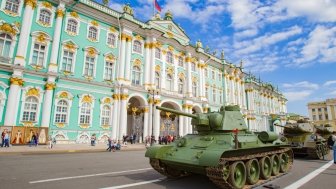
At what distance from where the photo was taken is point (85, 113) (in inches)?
814

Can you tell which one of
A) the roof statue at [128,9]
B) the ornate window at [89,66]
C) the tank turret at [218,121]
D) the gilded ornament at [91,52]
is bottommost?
the tank turret at [218,121]

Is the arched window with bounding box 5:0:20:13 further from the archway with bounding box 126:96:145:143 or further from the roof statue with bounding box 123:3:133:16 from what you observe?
the archway with bounding box 126:96:145:143

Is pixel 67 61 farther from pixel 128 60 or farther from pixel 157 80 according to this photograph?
pixel 157 80

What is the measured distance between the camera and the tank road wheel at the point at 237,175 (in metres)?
5.77

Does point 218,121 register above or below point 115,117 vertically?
below

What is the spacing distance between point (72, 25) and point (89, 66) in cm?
415

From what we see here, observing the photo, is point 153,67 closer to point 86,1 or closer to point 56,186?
point 86,1

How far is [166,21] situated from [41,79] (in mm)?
17396

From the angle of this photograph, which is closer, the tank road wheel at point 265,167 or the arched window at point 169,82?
the tank road wheel at point 265,167

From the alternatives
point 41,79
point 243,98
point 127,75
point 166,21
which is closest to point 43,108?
point 41,79

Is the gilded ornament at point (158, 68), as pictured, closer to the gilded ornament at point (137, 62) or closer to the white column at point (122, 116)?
the gilded ornament at point (137, 62)

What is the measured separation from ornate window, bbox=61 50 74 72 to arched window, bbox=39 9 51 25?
9.61 feet

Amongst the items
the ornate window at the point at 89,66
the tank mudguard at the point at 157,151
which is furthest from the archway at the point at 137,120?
the tank mudguard at the point at 157,151

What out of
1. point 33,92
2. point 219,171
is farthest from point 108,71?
point 219,171
